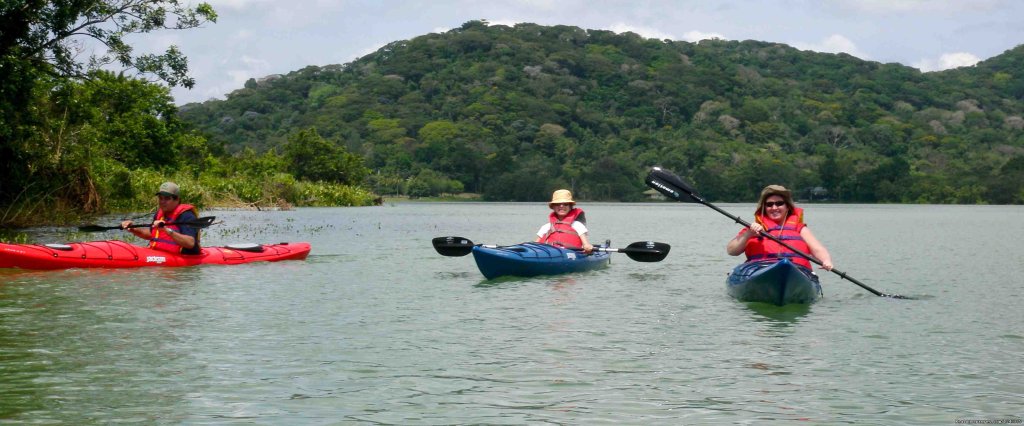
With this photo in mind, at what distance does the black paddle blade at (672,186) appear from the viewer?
1545cm

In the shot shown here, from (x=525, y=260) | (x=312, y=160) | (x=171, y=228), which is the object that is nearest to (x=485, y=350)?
(x=525, y=260)

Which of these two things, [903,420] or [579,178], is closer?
[903,420]

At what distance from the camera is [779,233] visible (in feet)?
46.1

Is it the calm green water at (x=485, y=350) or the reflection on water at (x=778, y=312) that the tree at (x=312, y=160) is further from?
the reflection on water at (x=778, y=312)

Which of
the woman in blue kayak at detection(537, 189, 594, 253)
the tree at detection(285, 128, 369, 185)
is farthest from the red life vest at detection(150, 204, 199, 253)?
the tree at detection(285, 128, 369, 185)

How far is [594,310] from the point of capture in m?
13.5

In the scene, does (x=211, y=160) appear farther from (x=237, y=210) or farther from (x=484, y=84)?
(x=484, y=84)

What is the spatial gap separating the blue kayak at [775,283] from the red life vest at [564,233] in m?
4.24

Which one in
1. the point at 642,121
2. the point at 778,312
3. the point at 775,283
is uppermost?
the point at 642,121

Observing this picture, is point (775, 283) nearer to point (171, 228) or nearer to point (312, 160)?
point (171, 228)

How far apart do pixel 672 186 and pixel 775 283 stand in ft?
9.31

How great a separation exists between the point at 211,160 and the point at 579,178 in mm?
75591

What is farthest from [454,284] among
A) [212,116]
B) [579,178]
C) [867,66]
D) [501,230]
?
[867,66]

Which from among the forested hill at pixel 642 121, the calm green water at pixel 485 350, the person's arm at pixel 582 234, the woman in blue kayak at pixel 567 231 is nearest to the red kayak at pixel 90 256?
the calm green water at pixel 485 350
